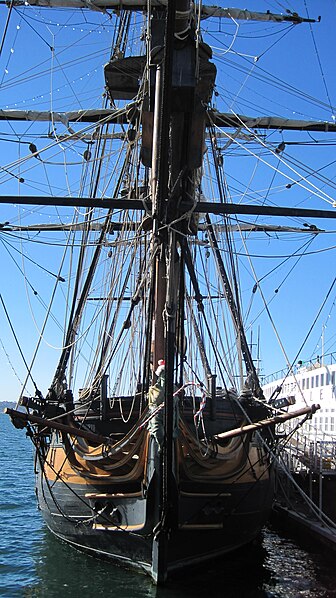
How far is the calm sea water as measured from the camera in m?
11.7

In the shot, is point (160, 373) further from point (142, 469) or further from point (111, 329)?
point (111, 329)

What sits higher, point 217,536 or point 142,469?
point 142,469

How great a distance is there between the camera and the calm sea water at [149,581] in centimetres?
1170

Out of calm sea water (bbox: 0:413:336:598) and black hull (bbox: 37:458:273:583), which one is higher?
black hull (bbox: 37:458:273:583)

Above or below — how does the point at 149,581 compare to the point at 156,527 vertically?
below

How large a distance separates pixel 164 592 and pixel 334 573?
4319mm

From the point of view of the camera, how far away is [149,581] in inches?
475

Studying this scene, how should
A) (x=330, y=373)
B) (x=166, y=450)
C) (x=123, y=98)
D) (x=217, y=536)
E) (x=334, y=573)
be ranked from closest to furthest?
(x=166, y=450) → (x=217, y=536) → (x=334, y=573) → (x=123, y=98) → (x=330, y=373)

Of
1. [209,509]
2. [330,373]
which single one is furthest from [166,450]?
[330,373]

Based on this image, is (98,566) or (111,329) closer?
(98,566)

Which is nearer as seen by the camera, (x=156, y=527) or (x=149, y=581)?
(x=156, y=527)

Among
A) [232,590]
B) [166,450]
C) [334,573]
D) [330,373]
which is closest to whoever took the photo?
[166,450]

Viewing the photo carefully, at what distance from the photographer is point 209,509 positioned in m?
12.6

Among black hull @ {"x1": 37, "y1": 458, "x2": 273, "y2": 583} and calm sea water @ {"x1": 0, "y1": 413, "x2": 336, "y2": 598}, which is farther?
black hull @ {"x1": 37, "y1": 458, "x2": 273, "y2": 583}
